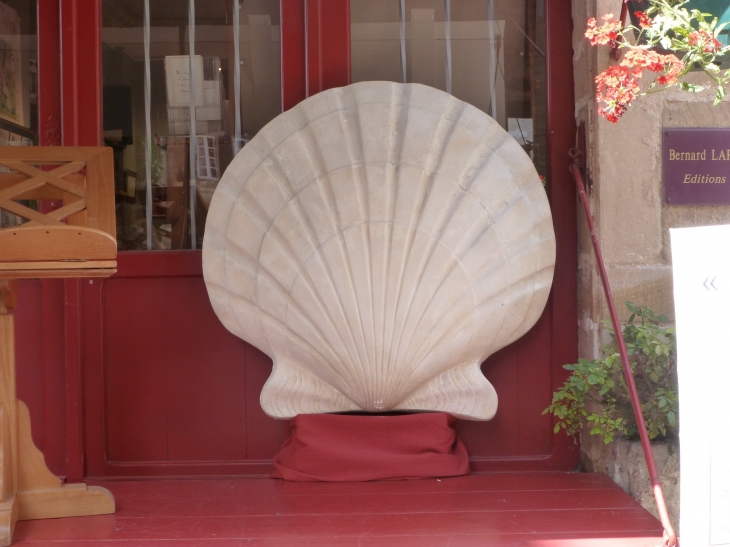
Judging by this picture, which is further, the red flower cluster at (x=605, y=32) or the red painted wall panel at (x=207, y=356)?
the red painted wall panel at (x=207, y=356)

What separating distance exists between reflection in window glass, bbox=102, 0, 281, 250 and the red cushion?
0.67 meters

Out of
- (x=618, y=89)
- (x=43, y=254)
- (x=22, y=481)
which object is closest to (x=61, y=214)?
(x=43, y=254)

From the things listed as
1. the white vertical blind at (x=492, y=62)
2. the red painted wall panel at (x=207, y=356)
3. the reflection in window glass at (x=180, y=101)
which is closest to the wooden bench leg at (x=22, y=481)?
the red painted wall panel at (x=207, y=356)

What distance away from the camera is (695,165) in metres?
2.34

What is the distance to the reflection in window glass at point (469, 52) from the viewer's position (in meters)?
2.54

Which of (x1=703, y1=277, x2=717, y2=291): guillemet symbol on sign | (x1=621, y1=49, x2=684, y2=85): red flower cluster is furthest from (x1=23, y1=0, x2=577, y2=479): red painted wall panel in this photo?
(x1=703, y1=277, x2=717, y2=291): guillemet symbol on sign

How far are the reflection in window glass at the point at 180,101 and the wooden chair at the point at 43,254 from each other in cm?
44

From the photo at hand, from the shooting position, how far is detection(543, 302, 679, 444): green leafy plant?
2127 mm

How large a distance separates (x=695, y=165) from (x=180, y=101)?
147 cm

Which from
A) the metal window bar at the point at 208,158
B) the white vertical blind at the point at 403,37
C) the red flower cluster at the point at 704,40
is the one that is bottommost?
the metal window bar at the point at 208,158

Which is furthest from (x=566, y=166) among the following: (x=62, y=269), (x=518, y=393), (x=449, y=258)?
(x=62, y=269)

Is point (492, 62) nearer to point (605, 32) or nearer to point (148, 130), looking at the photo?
point (605, 32)

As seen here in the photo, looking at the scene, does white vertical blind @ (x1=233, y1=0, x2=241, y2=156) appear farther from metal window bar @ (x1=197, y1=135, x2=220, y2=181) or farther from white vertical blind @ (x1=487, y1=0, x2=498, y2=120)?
white vertical blind @ (x1=487, y1=0, x2=498, y2=120)

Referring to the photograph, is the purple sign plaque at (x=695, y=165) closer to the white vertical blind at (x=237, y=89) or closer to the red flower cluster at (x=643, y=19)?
the red flower cluster at (x=643, y=19)
